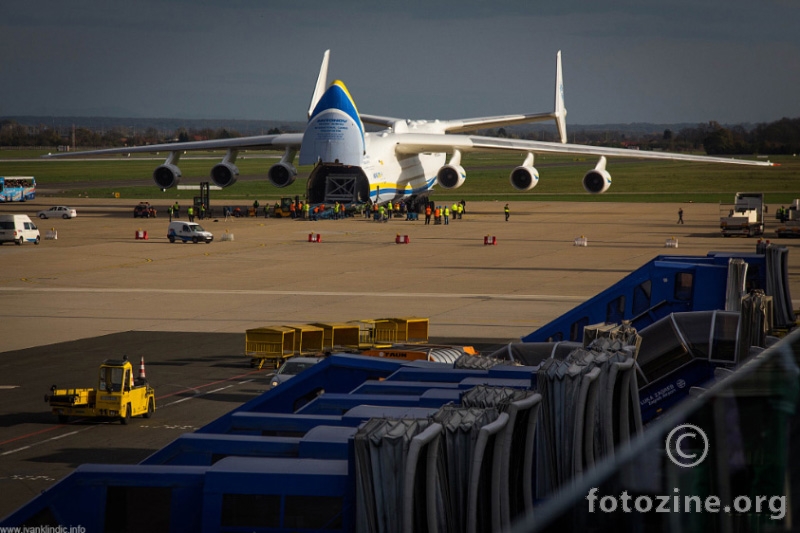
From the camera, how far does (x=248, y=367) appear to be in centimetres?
2794

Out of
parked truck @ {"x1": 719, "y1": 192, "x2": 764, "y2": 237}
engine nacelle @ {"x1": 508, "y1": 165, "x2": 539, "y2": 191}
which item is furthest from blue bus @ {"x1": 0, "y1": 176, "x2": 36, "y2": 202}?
parked truck @ {"x1": 719, "y1": 192, "x2": 764, "y2": 237}

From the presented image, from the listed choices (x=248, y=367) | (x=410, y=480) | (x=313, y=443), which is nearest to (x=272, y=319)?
(x=248, y=367)

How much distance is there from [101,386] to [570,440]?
13.8m

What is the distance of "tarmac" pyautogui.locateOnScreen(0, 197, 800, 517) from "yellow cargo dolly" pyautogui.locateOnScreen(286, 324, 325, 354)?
1538 millimetres

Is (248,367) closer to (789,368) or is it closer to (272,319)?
(272,319)

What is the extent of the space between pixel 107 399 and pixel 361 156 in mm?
47887

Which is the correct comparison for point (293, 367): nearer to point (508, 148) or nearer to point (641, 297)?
point (641, 297)

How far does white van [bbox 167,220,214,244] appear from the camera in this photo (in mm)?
59719

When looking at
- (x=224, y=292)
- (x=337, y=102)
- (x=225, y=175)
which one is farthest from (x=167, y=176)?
(x=224, y=292)

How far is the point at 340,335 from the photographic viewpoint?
93.7 feet

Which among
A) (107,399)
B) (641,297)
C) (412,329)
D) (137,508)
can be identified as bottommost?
(107,399)

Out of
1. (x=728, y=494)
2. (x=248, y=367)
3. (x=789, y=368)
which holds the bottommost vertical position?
(x=248, y=367)

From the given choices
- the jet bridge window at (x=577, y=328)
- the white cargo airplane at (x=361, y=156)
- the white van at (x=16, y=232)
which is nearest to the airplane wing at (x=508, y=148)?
the white cargo airplane at (x=361, y=156)

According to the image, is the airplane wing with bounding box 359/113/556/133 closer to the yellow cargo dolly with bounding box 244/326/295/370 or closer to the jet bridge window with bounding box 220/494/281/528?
the yellow cargo dolly with bounding box 244/326/295/370
